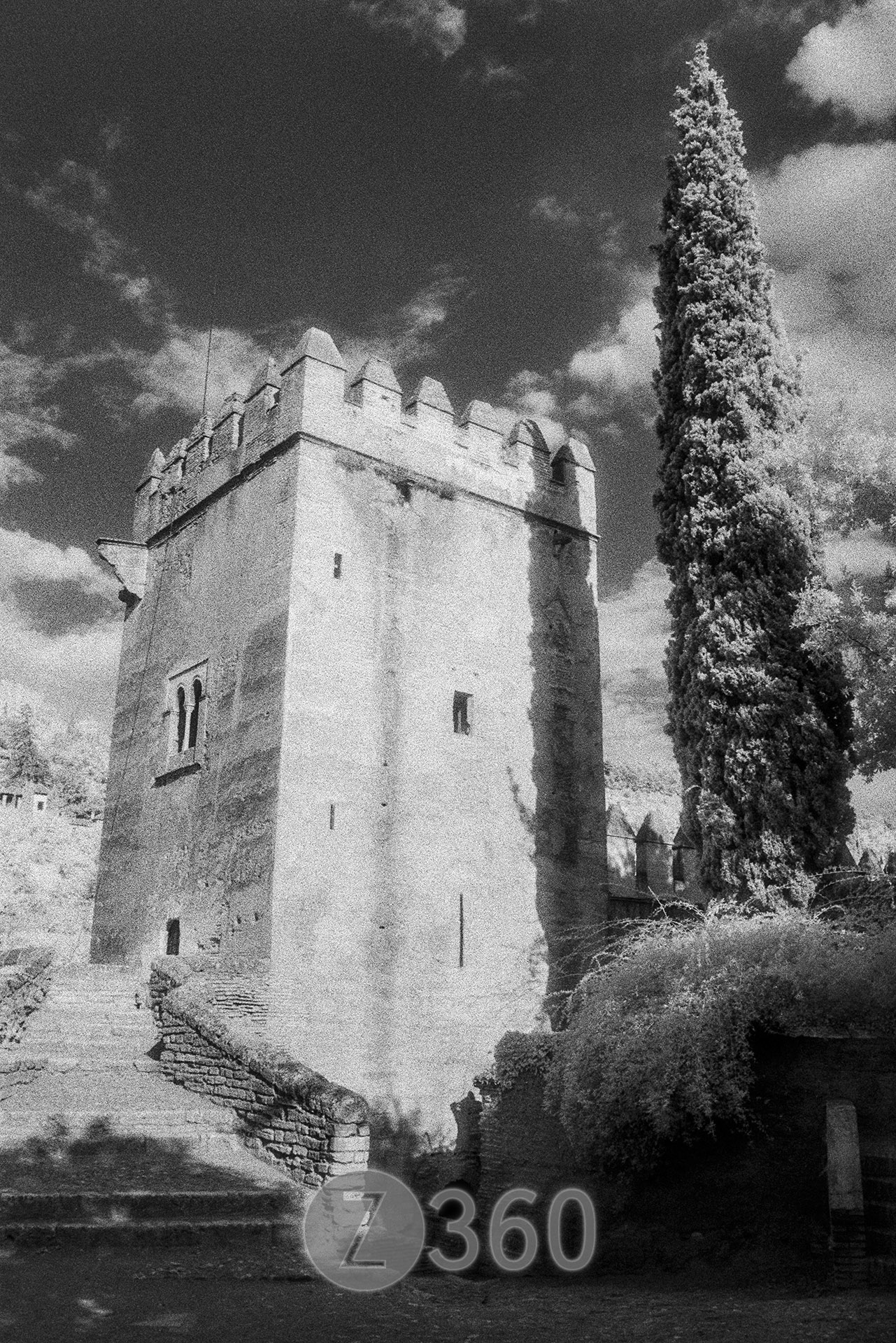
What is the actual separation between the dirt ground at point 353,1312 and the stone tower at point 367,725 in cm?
616

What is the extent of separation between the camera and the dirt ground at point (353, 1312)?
6.39m

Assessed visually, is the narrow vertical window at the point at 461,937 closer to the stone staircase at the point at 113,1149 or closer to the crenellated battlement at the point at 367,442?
the stone staircase at the point at 113,1149

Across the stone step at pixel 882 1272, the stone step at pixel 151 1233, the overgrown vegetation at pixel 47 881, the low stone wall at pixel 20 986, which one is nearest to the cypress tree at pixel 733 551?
the stone step at pixel 882 1272

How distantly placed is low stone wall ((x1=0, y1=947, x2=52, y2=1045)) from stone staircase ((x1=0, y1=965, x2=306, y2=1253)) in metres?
0.14

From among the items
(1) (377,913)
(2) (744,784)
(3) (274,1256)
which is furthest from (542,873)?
(3) (274,1256)

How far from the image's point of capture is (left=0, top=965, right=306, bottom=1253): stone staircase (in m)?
8.51

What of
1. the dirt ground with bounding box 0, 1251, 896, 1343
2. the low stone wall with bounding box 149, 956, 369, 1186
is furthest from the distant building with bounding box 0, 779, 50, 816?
the dirt ground with bounding box 0, 1251, 896, 1343

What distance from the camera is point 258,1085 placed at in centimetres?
1092

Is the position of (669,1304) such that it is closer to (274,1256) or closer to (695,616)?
(274,1256)

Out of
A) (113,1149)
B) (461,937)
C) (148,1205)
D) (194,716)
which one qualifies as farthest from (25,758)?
(148,1205)

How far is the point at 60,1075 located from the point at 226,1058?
1.83m

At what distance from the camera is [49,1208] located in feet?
27.8

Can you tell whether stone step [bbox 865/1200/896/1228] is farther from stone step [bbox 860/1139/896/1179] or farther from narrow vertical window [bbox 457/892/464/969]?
narrow vertical window [bbox 457/892/464/969]

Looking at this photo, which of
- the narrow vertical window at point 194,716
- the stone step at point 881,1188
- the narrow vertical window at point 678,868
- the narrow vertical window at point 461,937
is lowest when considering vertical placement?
the stone step at point 881,1188
